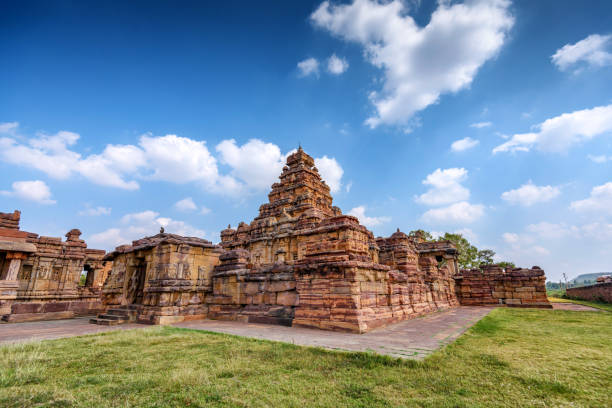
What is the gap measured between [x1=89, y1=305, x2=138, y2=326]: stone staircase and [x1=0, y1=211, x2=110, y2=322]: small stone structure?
4.02m

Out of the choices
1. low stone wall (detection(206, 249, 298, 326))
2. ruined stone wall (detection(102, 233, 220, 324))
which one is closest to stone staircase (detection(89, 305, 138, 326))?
ruined stone wall (detection(102, 233, 220, 324))

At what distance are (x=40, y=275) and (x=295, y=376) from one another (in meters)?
19.6

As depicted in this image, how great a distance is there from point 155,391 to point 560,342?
6.94 metres

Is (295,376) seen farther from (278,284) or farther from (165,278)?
(165,278)

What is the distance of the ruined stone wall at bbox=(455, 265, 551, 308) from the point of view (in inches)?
637

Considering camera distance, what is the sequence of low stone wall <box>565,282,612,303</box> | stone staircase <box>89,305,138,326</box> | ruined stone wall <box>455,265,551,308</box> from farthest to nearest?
low stone wall <box>565,282,612,303</box> → ruined stone wall <box>455,265,551,308</box> → stone staircase <box>89,305,138,326</box>

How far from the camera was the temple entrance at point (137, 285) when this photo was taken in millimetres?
11461

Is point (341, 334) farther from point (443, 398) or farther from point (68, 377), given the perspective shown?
point (68, 377)

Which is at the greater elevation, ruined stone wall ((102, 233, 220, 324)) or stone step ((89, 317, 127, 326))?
ruined stone wall ((102, 233, 220, 324))

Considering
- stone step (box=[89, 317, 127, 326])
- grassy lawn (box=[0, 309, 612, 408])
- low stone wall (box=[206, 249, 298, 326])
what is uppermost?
low stone wall (box=[206, 249, 298, 326])

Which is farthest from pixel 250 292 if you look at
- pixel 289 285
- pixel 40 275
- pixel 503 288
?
pixel 503 288

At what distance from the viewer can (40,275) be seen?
52.0 ft

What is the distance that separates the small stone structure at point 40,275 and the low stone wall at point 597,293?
1180 inches

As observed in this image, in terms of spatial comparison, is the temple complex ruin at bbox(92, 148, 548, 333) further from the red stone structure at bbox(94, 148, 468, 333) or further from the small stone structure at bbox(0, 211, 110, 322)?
the small stone structure at bbox(0, 211, 110, 322)
